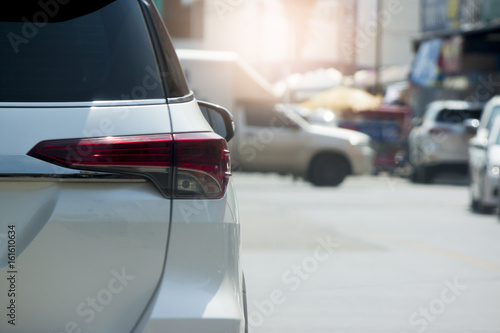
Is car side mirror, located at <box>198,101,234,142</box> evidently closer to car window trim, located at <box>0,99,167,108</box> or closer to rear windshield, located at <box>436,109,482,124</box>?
car window trim, located at <box>0,99,167,108</box>

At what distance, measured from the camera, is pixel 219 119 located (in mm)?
4074

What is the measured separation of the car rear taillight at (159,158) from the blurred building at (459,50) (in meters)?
Result: 25.5

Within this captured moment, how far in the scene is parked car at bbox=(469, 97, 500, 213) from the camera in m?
14.4

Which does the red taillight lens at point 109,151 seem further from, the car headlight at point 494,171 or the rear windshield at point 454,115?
the rear windshield at point 454,115

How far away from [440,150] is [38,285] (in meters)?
21.1

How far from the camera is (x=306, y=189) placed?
20719mm

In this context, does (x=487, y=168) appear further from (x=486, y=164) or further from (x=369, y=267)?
(x=369, y=267)

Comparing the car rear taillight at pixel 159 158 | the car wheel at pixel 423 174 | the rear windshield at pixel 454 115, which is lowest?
the car wheel at pixel 423 174

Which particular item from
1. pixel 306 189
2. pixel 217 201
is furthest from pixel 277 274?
pixel 306 189

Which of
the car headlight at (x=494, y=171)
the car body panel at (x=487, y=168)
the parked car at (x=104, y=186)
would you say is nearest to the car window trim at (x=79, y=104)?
the parked car at (x=104, y=186)

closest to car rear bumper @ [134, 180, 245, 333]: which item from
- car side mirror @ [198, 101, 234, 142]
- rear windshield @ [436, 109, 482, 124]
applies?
car side mirror @ [198, 101, 234, 142]

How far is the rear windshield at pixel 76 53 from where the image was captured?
289 centimetres

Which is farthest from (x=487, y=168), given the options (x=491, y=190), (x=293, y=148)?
(x=293, y=148)

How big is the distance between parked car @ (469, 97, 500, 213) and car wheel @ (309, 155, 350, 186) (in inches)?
218
